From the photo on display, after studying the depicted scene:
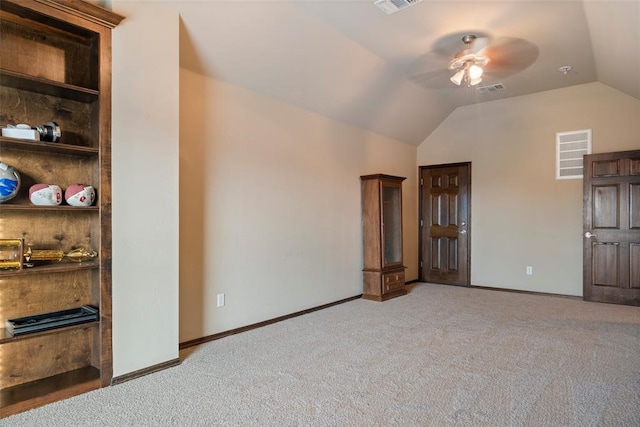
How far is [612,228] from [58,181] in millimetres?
5960

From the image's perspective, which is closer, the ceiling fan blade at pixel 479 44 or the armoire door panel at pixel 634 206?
the ceiling fan blade at pixel 479 44

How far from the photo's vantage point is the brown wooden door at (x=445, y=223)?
19.7 ft

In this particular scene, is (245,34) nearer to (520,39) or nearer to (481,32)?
(481,32)

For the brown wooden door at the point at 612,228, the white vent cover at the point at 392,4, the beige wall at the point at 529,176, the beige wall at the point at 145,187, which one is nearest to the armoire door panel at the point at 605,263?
the brown wooden door at the point at 612,228

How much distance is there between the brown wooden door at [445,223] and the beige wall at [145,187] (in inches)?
184

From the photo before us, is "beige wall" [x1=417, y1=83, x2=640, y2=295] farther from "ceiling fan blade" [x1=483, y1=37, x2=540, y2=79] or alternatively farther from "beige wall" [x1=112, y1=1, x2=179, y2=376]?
"beige wall" [x1=112, y1=1, x2=179, y2=376]

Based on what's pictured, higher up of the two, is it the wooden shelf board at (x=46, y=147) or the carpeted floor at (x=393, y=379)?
the wooden shelf board at (x=46, y=147)

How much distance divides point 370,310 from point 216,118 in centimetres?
277

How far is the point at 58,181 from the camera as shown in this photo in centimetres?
245

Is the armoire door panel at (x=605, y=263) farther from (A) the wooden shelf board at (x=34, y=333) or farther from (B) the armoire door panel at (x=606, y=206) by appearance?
(A) the wooden shelf board at (x=34, y=333)

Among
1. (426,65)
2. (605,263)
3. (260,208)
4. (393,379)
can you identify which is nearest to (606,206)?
(605,263)

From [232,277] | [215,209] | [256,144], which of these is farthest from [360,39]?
[232,277]

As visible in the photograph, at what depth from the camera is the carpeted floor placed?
204 centimetres

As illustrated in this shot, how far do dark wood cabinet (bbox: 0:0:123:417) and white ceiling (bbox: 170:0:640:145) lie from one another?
778mm
